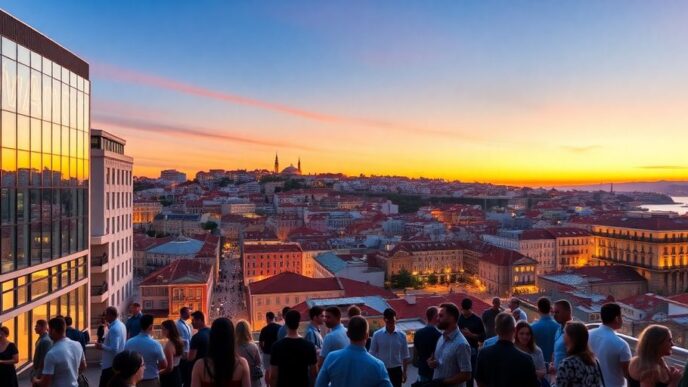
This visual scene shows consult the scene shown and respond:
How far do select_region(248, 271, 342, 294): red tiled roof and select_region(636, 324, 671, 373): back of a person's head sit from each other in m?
36.2

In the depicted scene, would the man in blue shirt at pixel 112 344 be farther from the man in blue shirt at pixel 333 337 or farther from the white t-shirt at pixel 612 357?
the white t-shirt at pixel 612 357

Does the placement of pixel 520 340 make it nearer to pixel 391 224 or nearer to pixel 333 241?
pixel 333 241

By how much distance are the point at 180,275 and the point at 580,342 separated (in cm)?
3978

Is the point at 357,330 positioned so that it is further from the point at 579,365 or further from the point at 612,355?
the point at 612,355

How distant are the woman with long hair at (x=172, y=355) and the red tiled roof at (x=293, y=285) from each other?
1342 inches

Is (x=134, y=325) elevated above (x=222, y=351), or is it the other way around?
(x=222, y=351)

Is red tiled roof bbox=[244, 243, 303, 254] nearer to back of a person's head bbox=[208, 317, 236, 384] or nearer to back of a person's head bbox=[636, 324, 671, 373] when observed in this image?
back of a person's head bbox=[208, 317, 236, 384]

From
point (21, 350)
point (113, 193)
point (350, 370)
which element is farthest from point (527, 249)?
point (350, 370)

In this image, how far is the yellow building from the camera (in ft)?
205

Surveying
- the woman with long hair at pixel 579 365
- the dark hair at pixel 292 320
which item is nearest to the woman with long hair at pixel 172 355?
the dark hair at pixel 292 320

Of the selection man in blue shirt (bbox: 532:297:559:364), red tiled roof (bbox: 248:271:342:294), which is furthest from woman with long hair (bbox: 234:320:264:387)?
red tiled roof (bbox: 248:271:342:294)

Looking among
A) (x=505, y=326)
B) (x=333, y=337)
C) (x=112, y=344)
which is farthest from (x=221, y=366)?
(x=112, y=344)

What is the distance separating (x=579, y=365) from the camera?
3.54m

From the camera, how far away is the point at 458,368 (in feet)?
14.7
